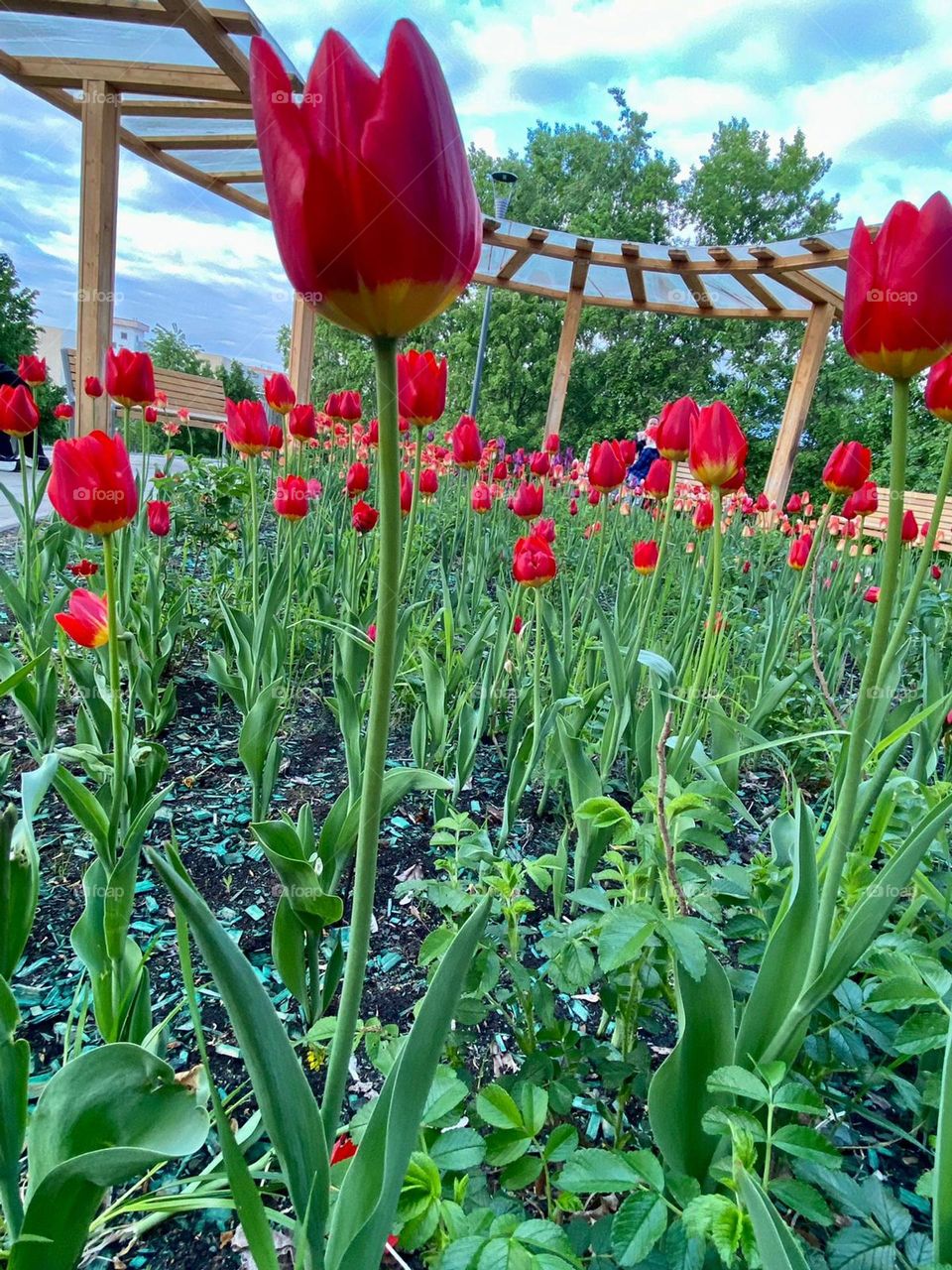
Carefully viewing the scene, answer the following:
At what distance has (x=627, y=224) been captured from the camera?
22.0m

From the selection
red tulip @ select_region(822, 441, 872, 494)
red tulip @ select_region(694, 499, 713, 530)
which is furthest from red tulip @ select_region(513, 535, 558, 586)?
red tulip @ select_region(694, 499, 713, 530)

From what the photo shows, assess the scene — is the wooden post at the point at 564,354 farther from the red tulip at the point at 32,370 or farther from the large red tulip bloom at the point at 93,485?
the large red tulip bloom at the point at 93,485

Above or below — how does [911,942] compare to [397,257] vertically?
below

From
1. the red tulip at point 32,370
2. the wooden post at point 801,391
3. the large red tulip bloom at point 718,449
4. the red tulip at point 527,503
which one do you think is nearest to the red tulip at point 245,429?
the red tulip at point 527,503

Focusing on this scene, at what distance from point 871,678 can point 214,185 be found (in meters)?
8.61

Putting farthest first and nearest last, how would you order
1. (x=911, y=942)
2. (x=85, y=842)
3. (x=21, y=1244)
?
(x=85, y=842) < (x=911, y=942) < (x=21, y=1244)

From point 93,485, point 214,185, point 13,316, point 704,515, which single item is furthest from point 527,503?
point 13,316

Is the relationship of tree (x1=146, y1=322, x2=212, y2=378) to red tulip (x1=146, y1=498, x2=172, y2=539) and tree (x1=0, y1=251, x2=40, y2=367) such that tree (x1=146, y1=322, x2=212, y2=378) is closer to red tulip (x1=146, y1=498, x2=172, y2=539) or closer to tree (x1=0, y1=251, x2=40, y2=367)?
tree (x1=0, y1=251, x2=40, y2=367)

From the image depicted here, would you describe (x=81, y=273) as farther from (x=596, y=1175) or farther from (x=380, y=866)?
(x=596, y=1175)

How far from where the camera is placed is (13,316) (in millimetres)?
8633

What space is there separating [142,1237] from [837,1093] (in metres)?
0.83

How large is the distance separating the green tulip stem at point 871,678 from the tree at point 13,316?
390 inches

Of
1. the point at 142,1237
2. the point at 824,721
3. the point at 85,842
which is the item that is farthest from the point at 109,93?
the point at 142,1237

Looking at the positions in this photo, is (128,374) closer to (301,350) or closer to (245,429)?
(245,429)
